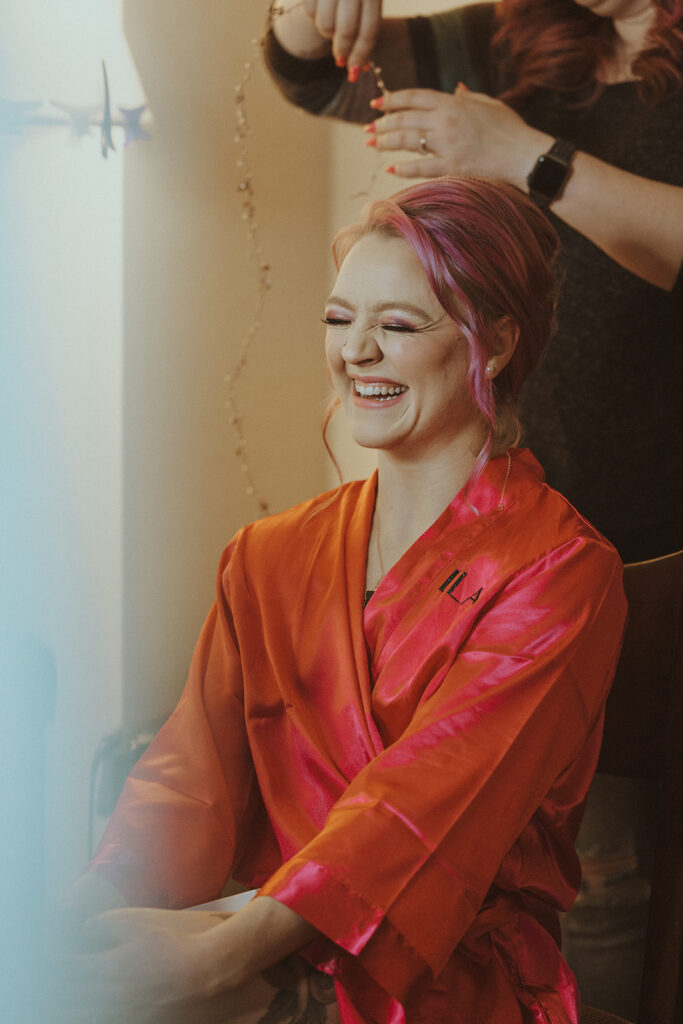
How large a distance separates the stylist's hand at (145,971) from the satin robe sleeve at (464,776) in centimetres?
7

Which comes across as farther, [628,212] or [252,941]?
[628,212]

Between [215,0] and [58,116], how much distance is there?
25 centimetres

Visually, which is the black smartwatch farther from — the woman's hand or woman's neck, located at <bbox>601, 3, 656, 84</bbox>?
the woman's hand

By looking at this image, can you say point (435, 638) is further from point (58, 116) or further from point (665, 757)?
point (58, 116)

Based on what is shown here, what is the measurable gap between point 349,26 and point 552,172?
290 millimetres

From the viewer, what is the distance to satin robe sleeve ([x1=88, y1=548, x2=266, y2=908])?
878 mm

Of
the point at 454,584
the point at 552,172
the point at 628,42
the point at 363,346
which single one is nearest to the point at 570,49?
the point at 628,42

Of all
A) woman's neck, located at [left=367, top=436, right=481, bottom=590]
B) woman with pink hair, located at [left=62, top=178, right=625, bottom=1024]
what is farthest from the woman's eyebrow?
woman's neck, located at [left=367, top=436, right=481, bottom=590]

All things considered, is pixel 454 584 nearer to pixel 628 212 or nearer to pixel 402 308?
pixel 402 308

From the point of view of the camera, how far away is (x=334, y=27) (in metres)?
1.11

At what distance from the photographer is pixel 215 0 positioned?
1079mm

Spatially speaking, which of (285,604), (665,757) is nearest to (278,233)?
(285,604)

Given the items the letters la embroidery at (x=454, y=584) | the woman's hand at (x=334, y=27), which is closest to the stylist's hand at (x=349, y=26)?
the woman's hand at (x=334, y=27)

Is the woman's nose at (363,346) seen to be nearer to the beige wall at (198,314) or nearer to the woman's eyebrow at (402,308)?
the woman's eyebrow at (402,308)
